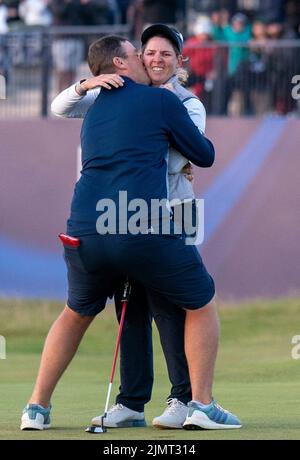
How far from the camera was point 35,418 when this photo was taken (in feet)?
21.6

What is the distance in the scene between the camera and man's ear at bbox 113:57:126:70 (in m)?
6.57

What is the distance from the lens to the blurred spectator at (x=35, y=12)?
1719 cm

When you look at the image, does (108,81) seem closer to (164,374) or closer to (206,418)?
(206,418)

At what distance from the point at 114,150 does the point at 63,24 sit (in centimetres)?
1044

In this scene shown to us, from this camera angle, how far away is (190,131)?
6414mm

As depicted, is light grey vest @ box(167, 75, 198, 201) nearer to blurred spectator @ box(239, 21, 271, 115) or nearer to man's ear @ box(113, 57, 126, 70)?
man's ear @ box(113, 57, 126, 70)

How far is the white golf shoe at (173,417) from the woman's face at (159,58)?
A: 1.77m

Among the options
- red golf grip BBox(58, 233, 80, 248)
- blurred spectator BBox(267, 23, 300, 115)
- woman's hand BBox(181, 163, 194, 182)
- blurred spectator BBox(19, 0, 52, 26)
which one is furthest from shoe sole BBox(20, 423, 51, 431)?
blurred spectator BBox(19, 0, 52, 26)

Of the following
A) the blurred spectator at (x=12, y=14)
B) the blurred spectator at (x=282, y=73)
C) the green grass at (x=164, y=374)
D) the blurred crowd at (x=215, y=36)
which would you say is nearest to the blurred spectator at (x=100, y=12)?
the blurred crowd at (x=215, y=36)

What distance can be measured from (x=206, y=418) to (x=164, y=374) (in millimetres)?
5313

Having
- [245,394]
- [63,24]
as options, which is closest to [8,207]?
[63,24]

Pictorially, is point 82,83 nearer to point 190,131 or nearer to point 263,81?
point 190,131

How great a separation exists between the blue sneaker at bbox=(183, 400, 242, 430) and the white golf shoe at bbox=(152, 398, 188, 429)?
112mm

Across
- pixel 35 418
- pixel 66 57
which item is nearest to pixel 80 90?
pixel 35 418
